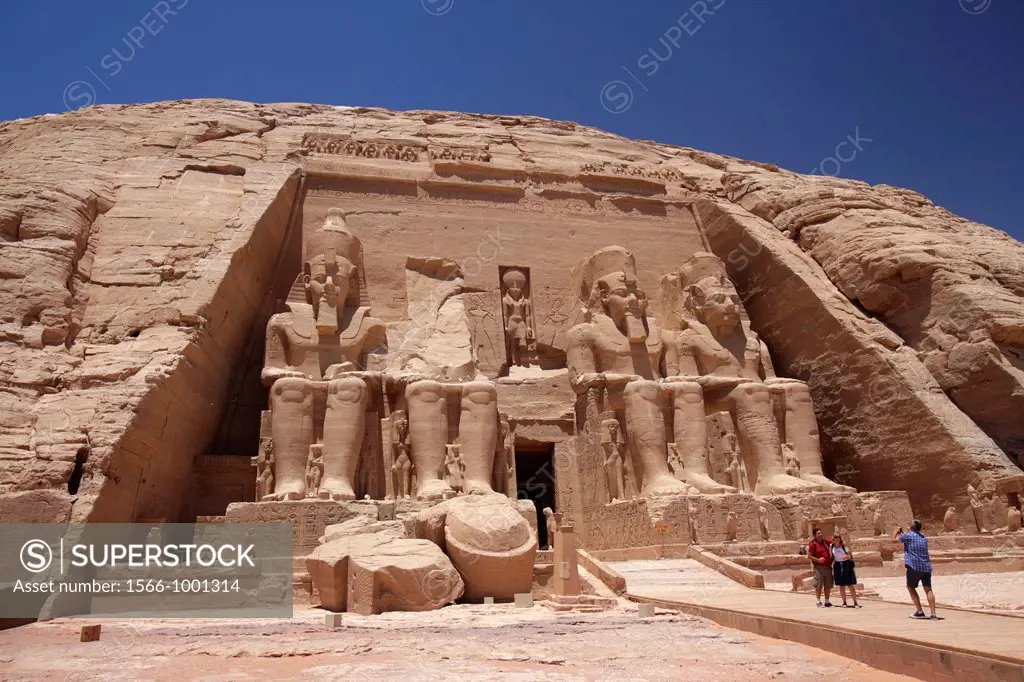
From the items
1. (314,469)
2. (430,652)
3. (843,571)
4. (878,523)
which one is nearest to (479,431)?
(314,469)

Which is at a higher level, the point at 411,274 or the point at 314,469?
the point at 411,274

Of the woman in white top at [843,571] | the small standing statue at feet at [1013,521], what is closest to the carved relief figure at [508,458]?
the woman in white top at [843,571]

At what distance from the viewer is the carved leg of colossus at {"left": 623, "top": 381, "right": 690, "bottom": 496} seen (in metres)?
9.13

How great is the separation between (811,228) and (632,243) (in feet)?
9.18

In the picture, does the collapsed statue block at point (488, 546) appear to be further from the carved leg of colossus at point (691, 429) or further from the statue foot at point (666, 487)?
the carved leg of colossus at point (691, 429)

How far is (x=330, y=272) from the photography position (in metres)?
9.66

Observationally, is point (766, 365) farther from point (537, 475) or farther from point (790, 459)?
point (537, 475)

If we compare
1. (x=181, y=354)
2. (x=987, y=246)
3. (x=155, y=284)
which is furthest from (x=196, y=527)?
(x=987, y=246)

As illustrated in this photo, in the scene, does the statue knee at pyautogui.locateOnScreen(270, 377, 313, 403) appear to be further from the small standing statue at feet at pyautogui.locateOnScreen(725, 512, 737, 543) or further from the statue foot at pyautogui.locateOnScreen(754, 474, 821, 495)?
the statue foot at pyautogui.locateOnScreen(754, 474, 821, 495)

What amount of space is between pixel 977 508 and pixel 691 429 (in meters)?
3.22

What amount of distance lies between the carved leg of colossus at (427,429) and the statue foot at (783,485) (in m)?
3.89

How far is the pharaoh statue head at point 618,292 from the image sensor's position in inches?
404

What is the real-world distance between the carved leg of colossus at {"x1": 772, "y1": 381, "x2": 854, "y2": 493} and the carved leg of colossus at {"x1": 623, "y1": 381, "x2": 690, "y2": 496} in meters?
1.73

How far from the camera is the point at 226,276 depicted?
8.92 meters
